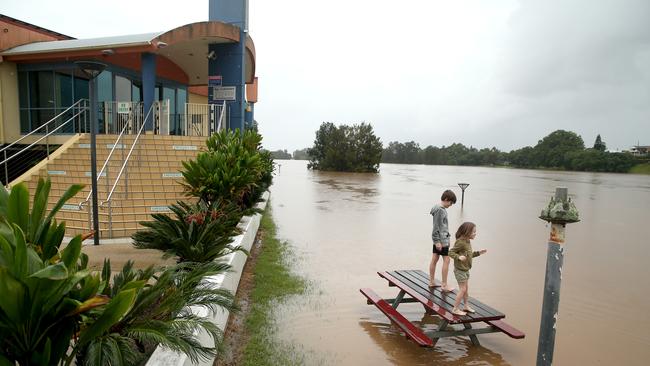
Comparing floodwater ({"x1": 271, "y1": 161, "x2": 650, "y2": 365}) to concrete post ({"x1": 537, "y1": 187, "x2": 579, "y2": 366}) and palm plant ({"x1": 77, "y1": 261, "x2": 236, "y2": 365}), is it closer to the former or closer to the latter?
concrete post ({"x1": 537, "y1": 187, "x2": 579, "y2": 366})

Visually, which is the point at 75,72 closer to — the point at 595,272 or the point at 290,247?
the point at 290,247

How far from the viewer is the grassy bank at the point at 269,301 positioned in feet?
14.0

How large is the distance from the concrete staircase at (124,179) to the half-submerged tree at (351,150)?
167 ft

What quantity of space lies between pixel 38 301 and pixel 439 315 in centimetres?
376

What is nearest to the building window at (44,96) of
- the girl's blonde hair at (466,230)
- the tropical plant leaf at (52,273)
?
the girl's blonde hair at (466,230)

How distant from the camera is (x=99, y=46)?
13422 mm

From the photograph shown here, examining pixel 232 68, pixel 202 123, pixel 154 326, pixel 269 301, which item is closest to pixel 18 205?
pixel 154 326

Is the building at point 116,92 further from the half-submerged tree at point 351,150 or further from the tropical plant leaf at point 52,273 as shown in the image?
the half-submerged tree at point 351,150

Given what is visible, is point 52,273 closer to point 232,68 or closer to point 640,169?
point 232,68

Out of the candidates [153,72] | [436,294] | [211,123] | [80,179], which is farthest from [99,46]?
[436,294]

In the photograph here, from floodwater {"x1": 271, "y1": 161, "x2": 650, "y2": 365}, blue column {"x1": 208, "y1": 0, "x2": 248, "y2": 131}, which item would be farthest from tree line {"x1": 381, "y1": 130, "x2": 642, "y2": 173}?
blue column {"x1": 208, "y1": 0, "x2": 248, "y2": 131}

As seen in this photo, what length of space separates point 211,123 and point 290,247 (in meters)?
6.93

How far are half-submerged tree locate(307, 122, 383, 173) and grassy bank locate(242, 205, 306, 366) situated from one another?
52743mm

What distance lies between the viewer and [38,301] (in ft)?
6.48
